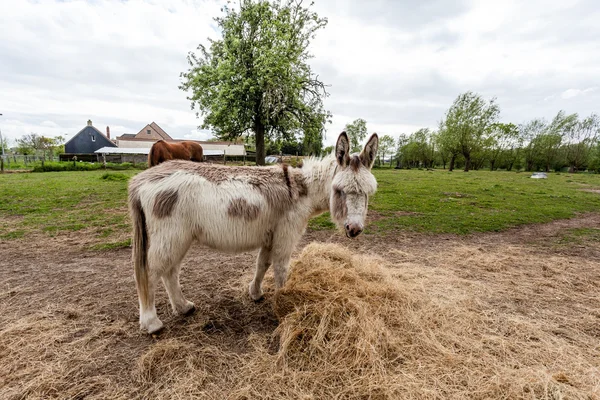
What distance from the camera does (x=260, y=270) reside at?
3734mm

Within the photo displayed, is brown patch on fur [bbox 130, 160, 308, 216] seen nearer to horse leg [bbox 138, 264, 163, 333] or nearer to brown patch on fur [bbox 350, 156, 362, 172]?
brown patch on fur [bbox 350, 156, 362, 172]

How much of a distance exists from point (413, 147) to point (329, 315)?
67127 millimetres

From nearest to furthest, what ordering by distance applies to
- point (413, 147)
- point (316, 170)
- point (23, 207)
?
point (316, 170)
point (23, 207)
point (413, 147)

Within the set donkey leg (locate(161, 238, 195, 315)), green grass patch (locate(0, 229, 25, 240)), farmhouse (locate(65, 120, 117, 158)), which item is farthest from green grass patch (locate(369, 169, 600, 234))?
farmhouse (locate(65, 120, 117, 158))

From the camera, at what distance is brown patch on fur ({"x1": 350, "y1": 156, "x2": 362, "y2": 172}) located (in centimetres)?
309

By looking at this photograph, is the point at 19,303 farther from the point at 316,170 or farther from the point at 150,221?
the point at 316,170

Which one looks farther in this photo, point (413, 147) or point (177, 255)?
point (413, 147)

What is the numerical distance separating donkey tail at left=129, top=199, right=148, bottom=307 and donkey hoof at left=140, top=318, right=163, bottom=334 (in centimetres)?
32

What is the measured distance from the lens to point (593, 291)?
4.10 m

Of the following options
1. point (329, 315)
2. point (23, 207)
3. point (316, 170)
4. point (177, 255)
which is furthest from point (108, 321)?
point (23, 207)

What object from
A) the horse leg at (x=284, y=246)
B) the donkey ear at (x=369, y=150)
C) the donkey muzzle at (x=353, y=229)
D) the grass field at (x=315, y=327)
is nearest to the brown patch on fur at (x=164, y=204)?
the horse leg at (x=284, y=246)

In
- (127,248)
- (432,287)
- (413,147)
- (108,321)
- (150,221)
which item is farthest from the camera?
(413,147)

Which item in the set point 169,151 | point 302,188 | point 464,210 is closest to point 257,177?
point 302,188

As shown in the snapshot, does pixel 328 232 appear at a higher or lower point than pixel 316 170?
lower
